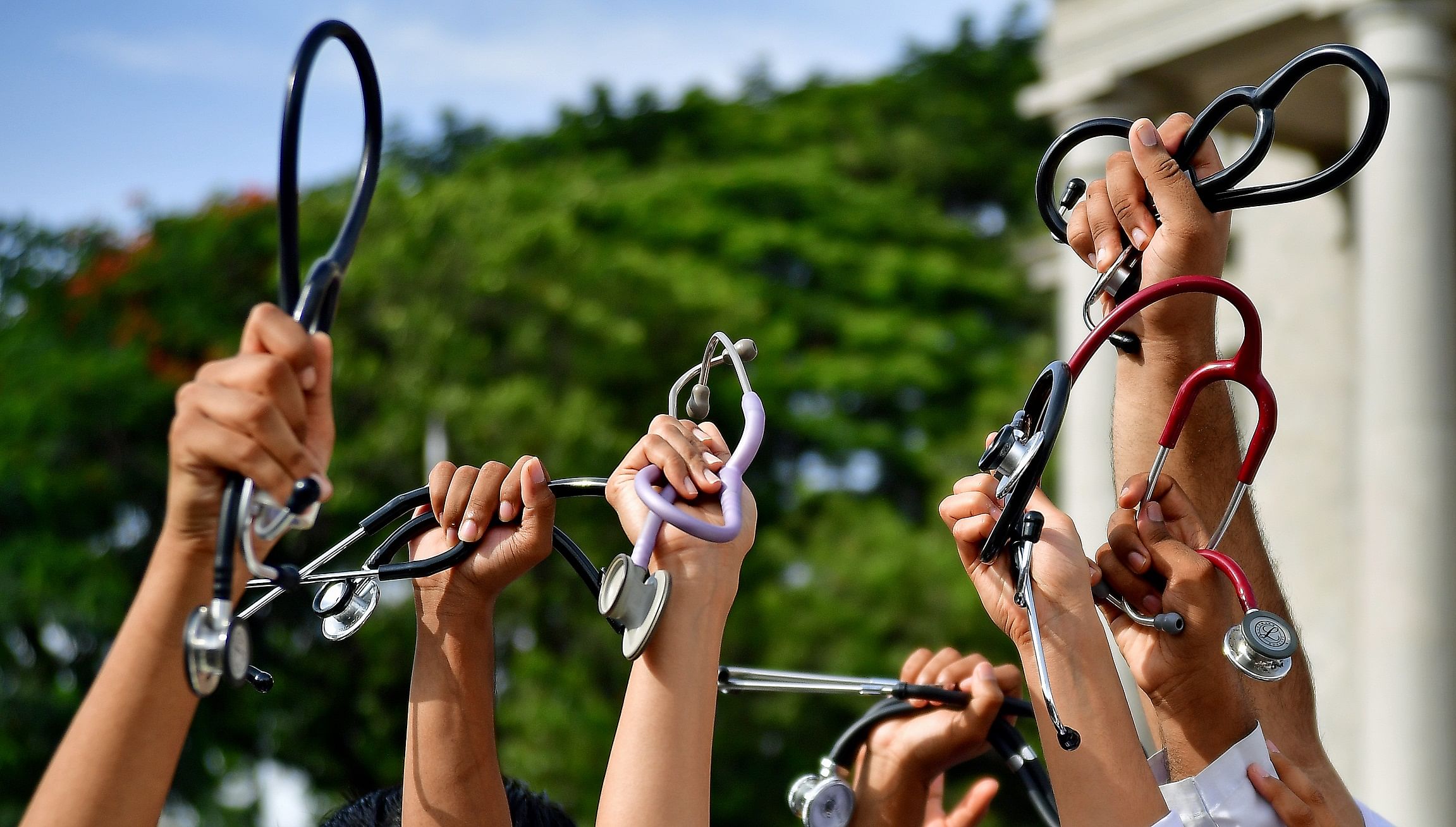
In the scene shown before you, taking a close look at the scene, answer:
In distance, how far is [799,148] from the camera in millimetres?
28734

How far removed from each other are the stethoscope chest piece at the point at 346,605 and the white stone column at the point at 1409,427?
806 centimetres

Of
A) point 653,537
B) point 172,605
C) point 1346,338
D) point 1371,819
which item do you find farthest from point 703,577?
point 1346,338

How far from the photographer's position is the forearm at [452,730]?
242 cm

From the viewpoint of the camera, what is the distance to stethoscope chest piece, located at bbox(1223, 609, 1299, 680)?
6.24 feet

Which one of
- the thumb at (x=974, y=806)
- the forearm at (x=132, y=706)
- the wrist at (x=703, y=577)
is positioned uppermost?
the wrist at (x=703, y=577)

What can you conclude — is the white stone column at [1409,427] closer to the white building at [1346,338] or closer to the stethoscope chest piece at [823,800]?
the white building at [1346,338]

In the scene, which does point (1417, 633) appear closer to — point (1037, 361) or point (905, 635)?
point (905, 635)

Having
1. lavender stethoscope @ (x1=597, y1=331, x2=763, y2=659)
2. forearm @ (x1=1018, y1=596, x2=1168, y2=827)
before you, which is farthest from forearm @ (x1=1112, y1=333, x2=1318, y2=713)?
lavender stethoscope @ (x1=597, y1=331, x2=763, y2=659)

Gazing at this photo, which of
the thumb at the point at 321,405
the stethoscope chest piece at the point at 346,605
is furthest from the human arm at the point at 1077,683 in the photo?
the stethoscope chest piece at the point at 346,605

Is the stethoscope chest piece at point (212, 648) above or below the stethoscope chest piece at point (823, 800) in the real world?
above

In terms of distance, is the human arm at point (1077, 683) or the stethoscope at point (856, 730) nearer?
the human arm at point (1077, 683)

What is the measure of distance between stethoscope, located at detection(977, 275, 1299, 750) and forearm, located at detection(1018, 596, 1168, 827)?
36mm

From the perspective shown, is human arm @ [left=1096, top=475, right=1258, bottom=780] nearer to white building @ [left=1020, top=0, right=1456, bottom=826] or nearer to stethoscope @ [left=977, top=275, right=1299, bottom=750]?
stethoscope @ [left=977, top=275, right=1299, bottom=750]

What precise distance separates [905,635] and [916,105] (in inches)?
568
